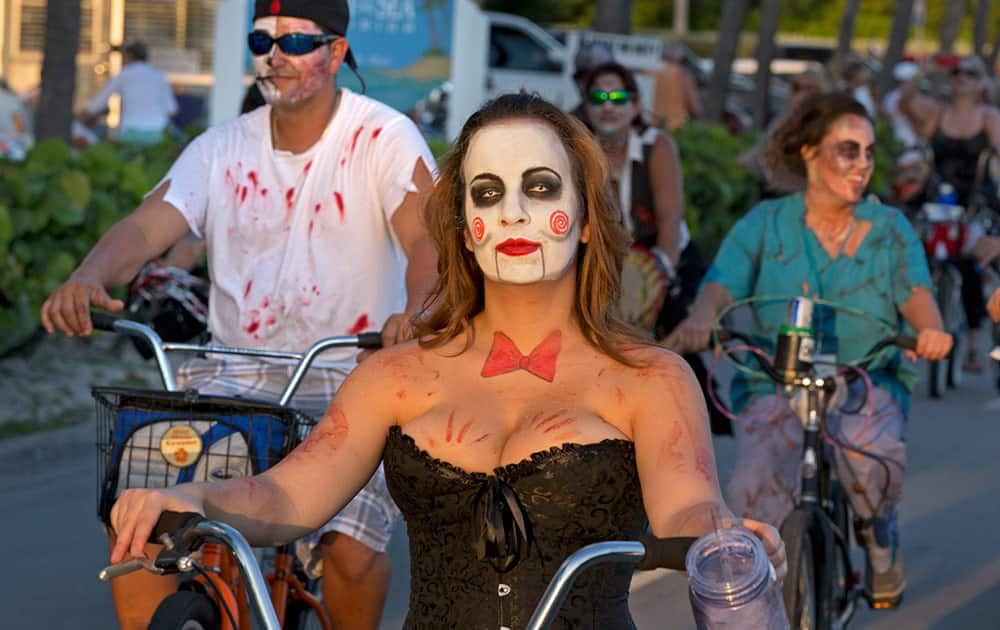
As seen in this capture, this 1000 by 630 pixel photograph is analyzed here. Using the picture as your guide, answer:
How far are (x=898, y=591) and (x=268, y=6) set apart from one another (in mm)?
2862

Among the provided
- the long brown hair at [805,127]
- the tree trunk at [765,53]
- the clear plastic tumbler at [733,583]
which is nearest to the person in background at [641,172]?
the long brown hair at [805,127]

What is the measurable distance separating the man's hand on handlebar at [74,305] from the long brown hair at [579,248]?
3.59 ft

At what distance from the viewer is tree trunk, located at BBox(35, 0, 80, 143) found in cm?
1360

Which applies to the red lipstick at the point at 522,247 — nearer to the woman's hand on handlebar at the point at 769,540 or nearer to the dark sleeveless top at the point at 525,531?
the dark sleeveless top at the point at 525,531

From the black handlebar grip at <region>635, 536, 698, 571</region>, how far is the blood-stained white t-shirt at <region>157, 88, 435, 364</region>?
7.20ft

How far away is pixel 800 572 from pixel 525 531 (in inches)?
100

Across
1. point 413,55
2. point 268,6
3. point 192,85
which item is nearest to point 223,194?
Answer: point 268,6

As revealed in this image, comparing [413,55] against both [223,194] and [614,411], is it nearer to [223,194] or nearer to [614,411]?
[223,194]

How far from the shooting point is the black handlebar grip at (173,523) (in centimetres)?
316

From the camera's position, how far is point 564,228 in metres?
3.82

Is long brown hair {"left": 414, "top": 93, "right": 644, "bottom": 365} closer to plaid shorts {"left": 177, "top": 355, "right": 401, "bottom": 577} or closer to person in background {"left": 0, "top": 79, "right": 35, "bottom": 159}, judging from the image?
plaid shorts {"left": 177, "top": 355, "right": 401, "bottom": 577}

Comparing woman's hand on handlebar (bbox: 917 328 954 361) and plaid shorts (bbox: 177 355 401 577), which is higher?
woman's hand on handlebar (bbox: 917 328 954 361)

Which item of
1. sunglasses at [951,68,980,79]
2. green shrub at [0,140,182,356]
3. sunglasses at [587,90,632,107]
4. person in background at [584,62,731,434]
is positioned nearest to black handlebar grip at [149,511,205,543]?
person in background at [584,62,731,434]

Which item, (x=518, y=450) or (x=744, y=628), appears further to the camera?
(x=518, y=450)
